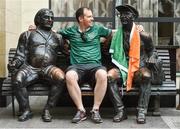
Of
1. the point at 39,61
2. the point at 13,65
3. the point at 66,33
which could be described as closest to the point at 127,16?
the point at 66,33

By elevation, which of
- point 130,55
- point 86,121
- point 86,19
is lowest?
point 86,121

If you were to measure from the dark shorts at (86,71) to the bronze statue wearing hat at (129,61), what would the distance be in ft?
0.78

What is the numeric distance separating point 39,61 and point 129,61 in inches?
54.4

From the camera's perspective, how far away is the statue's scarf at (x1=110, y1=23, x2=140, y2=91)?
796 centimetres

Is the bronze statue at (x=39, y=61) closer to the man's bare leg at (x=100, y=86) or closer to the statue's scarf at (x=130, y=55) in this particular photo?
the man's bare leg at (x=100, y=86)

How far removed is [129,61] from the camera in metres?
8.08

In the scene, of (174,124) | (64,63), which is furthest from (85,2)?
(174,124)

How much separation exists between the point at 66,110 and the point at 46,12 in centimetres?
170

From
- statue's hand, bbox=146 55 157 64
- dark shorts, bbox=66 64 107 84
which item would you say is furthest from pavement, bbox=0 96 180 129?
statue's hand, bbox=146 55 157 64

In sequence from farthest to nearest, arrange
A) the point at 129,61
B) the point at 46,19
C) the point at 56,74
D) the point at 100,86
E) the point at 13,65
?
the point at 46,19 → the point at 129,61 → the point at 13,65 → the point at 56,74 → the point at 100,86

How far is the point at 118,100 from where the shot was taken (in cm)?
777

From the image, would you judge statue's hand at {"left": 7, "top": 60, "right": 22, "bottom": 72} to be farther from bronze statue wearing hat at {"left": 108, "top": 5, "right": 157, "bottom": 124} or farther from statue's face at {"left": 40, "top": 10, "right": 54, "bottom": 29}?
bronze statue wearing hat at {"left": 108, "top": 5, "right": 157, "bottom": 124}

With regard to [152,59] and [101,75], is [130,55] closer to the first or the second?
[152,59]

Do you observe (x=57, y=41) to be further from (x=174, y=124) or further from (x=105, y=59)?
(x=174, y=124)
